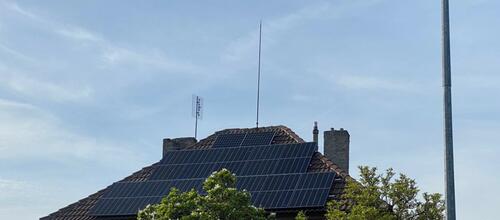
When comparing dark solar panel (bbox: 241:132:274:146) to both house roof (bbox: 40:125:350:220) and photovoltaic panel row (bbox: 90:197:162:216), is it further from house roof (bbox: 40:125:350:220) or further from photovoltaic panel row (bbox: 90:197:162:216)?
photovoltaic panel row (bbox: 90:197:162:216)

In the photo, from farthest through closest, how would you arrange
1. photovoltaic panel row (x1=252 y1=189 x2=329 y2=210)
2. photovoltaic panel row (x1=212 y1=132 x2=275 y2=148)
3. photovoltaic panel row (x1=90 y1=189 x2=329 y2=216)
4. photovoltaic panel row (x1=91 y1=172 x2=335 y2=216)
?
1. photovoltaic panel row (x1=212 y1=132 x2=275 y2=148)
2. photovoltaic panel row (x1=91 y1=172 x2=335 y2=216)
3. photovoltaic panel row (x1=90 y1=189 x2=329 y2=216)
4. photovoltaic panel row (x1=252 y1=189 x2=329 y2=210)

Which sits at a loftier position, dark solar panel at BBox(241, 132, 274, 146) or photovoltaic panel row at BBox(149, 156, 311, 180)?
dark solar panel at BBox(241, 132, 274, 146)

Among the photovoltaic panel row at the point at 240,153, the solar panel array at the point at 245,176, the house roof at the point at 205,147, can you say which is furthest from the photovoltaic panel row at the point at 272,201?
the photovoltaic panel row at the point at 240,153

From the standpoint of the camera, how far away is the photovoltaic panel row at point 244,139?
42475 millimetres

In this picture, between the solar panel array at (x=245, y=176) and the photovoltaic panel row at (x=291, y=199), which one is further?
the solar panel array at (x=245, y=176)

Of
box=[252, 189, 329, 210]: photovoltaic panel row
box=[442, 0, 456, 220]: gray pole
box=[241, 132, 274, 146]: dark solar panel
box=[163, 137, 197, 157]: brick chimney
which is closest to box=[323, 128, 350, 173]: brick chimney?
box=[241, 132, 274, 146]: dark solar panel

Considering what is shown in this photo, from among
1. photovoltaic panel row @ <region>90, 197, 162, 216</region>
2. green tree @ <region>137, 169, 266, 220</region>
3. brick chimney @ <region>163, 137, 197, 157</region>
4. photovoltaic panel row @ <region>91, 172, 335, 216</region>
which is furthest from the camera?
brick chimney @ <region>163, 137, 197, 157</region>

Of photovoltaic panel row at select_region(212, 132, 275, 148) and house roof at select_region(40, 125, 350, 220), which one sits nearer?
house roof at select_region(40, 125, 350, 220)

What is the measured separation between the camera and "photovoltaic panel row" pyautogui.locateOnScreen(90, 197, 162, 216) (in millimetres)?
39234

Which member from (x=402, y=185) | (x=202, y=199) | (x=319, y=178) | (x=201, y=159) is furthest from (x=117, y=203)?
(x=402, y=185)

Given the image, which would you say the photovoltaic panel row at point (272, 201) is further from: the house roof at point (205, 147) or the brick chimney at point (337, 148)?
the brick chimney at point (337, 148)

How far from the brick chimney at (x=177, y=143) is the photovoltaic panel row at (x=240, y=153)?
62.4 inches

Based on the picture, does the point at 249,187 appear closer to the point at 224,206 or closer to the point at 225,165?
the point at 225,165

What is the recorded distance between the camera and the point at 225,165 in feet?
135
